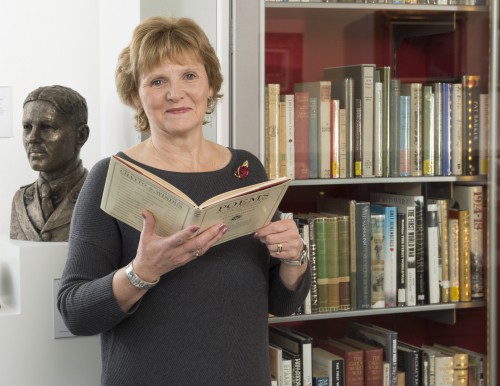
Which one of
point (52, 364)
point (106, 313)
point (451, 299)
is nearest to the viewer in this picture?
point (106, 313)

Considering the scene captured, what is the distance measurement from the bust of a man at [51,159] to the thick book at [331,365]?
80cm

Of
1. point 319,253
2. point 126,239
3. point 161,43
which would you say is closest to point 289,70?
point 319,253

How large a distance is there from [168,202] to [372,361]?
1.24 m

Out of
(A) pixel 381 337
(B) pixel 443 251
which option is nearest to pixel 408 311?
(A) pixel 381 337

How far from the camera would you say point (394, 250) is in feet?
8.09

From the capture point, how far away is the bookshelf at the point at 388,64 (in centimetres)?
228

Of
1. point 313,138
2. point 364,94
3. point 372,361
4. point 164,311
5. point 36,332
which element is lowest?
point 372,361

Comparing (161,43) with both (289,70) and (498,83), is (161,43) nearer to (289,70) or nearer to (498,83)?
(289,70)

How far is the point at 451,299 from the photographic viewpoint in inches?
99.6

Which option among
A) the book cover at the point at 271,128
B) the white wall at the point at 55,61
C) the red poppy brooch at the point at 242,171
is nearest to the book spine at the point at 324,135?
the book cover at the point at 271,128

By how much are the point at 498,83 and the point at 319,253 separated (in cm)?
75

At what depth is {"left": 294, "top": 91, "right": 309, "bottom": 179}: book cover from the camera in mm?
2354

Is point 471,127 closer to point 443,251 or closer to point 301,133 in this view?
point 443,251

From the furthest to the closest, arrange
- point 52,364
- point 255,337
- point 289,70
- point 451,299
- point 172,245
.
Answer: point 451,299
point 289,70
point 52,364
point 255,337
point 172,245
